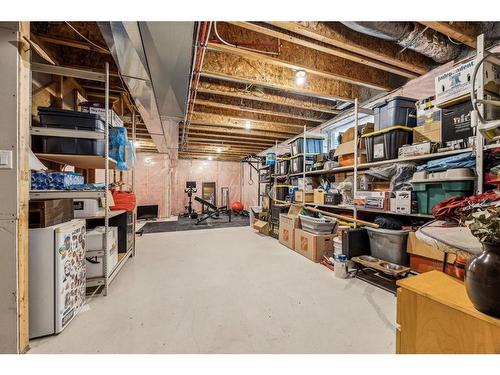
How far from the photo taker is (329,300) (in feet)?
6.25

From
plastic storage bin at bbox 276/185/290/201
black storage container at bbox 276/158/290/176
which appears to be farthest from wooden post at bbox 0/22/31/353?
plastic storage bin at bbox 276/185/290/201

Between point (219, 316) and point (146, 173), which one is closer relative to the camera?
point (219, 316)

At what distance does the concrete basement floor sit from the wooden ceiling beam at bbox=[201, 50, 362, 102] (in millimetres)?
2288

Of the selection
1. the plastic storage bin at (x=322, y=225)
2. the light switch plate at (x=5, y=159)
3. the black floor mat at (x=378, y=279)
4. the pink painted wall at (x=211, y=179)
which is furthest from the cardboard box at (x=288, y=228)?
the pink painted wall at (x=211, y=179)

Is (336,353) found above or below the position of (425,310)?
below

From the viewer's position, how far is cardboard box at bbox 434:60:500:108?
61.9 inches

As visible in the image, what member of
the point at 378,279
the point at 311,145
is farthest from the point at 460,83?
the point at 311,145

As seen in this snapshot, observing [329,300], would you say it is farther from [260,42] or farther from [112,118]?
[112,118]

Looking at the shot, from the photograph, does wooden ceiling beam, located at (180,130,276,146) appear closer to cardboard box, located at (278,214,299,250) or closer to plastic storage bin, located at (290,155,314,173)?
plastic storage bin, located at (290,155,314,173)

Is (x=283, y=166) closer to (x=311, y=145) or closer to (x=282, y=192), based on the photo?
(x=282, y=192)

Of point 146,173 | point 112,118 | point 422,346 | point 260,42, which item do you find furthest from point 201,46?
point 146,173

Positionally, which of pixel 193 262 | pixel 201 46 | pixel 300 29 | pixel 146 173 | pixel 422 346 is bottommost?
pixel 193 262

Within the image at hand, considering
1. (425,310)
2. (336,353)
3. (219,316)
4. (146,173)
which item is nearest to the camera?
(425,310)

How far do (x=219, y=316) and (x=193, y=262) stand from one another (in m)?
1.39
